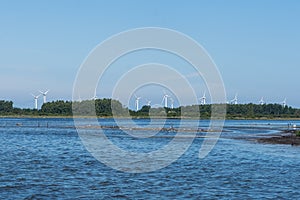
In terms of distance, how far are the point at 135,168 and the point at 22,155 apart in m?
15.8

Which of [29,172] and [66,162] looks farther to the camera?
[66,162]

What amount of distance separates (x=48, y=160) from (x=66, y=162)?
266 cm

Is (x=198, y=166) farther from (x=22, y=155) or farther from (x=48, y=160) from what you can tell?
(x=22, y=155)

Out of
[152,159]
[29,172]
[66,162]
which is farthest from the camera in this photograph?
[152,159]

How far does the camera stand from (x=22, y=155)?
49.3 meters

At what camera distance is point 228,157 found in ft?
161

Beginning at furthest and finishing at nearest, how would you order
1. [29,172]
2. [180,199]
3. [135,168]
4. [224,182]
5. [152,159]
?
[152,159] < [135,168] < [29,172] < [224,182] < [180,199]

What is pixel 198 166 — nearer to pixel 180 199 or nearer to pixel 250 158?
pixel 250 158

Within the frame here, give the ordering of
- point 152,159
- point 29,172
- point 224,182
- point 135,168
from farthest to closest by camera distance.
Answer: point 152,159 < point 135,168 < point 29,172 < point 224,182

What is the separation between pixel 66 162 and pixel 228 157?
1642 centimetres

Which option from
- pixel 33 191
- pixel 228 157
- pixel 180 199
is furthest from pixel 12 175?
pixel 228 157

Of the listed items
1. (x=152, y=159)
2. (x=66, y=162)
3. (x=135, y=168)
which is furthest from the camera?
(x=152, y=159)

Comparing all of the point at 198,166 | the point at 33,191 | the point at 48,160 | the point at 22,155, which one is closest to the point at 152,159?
the point at 198,166

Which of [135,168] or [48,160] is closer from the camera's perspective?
[135,168]
